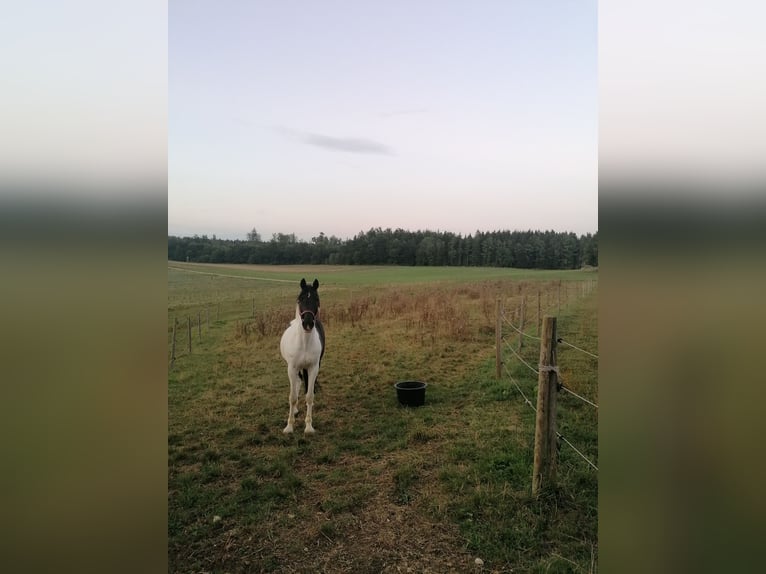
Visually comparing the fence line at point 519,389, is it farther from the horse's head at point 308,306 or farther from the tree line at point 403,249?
the horse's head at point 308,306

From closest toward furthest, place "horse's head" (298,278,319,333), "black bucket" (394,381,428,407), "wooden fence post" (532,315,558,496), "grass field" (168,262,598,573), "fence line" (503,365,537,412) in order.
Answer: "grass field" (168,262,598,573), "wooden fence post" (532,315,558,496), "horse's head" (298,278,319,333), "fence line" (503,365,537,412), "black bucket" (394,381,428,407)

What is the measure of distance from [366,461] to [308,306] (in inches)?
77.5

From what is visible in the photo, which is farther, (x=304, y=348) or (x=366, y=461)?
(x=304, y=348)

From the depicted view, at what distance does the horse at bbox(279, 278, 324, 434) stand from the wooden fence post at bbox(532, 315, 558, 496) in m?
2.76

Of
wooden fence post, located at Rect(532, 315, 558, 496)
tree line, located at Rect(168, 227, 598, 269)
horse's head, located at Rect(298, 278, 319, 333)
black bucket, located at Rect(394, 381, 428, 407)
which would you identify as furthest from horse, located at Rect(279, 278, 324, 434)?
wooden fence post, located at Rect(532, 315, 558, 496)

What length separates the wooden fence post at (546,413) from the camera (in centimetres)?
329

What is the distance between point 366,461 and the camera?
4.35 m

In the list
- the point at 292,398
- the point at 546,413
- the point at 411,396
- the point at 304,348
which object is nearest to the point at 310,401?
the point at 292,398

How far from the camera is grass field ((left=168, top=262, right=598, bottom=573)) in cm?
296

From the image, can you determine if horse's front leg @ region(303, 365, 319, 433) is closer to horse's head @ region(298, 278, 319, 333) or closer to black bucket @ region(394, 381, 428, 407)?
horse's head @ region(298, 278, 319, 333)

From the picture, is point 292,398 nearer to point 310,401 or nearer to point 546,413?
point 310,401

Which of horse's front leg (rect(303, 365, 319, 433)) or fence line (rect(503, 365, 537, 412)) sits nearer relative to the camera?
horse's front leg (rect(303, 365, 319, 433))
